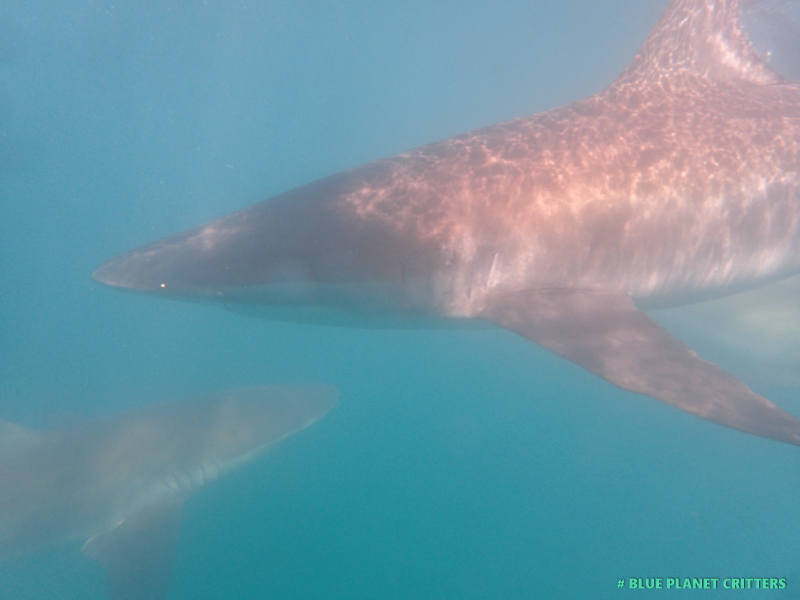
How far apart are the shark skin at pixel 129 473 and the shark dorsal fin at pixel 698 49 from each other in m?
8.19

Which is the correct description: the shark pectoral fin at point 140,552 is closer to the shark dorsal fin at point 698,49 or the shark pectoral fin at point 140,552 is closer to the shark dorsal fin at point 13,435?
the shark dorsal fin at point 13,435

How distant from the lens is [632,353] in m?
3.51

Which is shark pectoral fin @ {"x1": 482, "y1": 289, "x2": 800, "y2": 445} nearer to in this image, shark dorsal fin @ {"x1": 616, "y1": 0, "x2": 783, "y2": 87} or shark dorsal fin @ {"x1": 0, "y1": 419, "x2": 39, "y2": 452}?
A: shark dorsal fin @ {"x1": 616, "y1": 0, "x2": 783, "y2": 87}

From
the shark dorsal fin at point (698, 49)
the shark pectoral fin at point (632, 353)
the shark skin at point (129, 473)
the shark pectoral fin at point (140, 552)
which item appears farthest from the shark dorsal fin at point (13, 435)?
the shark dorsal fin at point (698, 49)

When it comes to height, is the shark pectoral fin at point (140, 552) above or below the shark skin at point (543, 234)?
below

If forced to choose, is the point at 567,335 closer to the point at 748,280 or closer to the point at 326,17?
the point at 748,280

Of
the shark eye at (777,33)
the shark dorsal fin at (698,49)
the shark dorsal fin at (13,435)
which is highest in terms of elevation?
the shark eye at (777,33)

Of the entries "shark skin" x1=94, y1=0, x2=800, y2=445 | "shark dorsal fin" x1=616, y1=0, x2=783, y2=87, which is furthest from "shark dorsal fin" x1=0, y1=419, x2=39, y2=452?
"shark dorsal fin" x1=616, y1=0, x2=783, y2=87

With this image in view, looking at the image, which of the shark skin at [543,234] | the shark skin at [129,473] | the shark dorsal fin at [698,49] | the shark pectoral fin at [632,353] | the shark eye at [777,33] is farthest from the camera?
the shark eye at [777,33]

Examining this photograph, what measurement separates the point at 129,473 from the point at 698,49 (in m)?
11.0

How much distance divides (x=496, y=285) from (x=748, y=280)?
3.43m

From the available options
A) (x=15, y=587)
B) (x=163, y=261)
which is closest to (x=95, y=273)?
(x=163, y=261)

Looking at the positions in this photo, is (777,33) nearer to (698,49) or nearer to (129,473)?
(698,49)

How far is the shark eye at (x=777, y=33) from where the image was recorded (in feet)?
27.1
